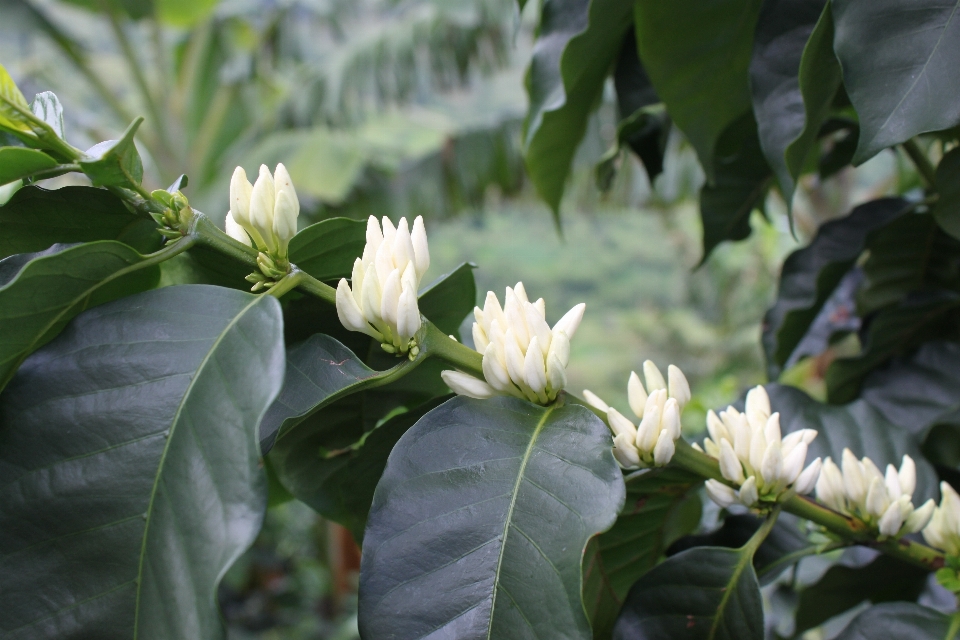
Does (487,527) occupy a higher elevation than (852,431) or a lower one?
higher

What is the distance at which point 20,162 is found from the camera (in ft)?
1.21

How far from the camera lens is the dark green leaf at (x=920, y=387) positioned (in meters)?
0.72

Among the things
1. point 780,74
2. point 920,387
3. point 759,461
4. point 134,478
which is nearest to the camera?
point 134,478

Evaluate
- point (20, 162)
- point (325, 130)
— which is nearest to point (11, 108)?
point (20, 162)

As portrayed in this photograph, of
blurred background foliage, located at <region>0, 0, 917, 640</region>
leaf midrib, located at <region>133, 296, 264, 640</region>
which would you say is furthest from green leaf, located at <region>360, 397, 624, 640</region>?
blurred background foliage, located at <region>0, 0, 917, 640</region>

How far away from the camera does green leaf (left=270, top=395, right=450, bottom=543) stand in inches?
20.1

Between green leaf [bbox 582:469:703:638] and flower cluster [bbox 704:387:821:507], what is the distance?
0.13 ft

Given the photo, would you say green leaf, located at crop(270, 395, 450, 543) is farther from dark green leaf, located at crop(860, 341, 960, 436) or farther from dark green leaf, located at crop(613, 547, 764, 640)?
dark green leaf, located at crop(860, 341, 960, 436)

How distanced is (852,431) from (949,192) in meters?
0.23

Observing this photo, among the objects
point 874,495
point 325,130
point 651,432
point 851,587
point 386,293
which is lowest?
point 325,130

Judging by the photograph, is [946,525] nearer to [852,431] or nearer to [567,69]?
[852,431]

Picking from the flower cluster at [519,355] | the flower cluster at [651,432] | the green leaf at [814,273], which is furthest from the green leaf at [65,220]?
the green leaf at [814,273]

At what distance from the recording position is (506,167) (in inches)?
159

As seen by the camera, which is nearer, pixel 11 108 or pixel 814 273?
pixel 11 108
